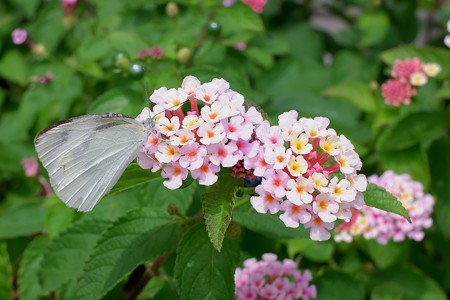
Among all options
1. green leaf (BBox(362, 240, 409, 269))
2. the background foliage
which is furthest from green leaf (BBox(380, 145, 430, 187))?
green leaf (BBox(362, 240, 409, 269))

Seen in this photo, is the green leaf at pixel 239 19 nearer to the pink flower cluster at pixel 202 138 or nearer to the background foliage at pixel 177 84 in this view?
the background foliage at pixel 177 84

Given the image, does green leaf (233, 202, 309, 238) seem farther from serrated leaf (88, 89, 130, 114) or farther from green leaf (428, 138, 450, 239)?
green leaf (428, 138, 450, 239)

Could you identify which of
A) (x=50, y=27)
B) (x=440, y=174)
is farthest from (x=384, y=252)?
(x=50, y=27)

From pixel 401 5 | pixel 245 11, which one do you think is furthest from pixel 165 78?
pixel 401 5

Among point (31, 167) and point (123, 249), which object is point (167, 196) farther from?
point (31, 167)

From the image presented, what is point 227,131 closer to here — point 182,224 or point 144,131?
point 144,131

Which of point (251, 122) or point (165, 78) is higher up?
point (251, 122)
